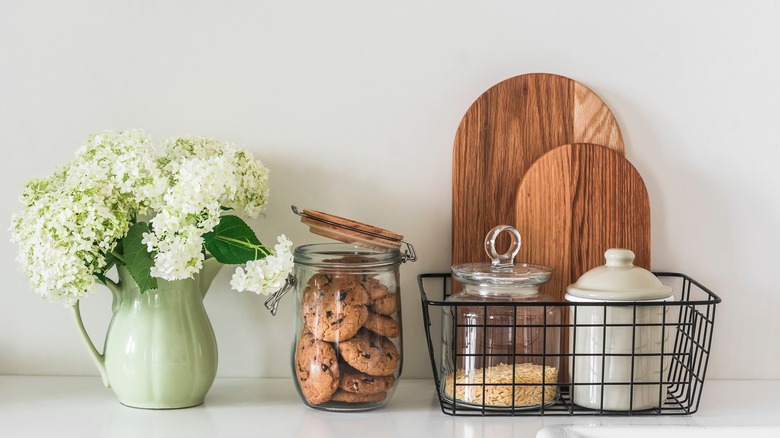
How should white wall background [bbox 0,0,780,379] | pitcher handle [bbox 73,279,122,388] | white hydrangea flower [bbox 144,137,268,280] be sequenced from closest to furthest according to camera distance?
white hydrangea flower [bbox 144,137,268,280]
pitcher handle [bbox 73,279,122,388]
white wall background [bbox 0,0,780,379]

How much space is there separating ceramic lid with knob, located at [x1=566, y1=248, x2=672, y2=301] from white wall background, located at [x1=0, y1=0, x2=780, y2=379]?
0.20m

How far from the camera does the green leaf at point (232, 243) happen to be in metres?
1.00

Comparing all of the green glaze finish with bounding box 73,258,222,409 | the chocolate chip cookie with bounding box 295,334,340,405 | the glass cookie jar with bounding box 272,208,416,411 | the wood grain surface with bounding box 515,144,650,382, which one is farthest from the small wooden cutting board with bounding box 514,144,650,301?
the green glaze finish with bounding box 73,258,222,409

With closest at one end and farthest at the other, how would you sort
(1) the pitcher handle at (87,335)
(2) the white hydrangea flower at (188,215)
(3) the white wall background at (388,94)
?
(2) the white hydrangea flower at (188,215)
(1) the pitcher handle at (87,335)
(3) the white wall background at (388,94)

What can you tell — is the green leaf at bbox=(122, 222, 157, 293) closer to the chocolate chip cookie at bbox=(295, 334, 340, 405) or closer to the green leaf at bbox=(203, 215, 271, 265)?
the green leaf at bbox=(203, 215, 271, 265)

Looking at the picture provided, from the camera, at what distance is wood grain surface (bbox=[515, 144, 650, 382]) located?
3.72ft

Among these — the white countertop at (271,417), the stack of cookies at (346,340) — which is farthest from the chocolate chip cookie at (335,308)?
the white countertop at (271,417)

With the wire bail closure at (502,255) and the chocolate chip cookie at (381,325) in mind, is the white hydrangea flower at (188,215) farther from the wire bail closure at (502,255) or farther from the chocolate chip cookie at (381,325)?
the wire bail closure at (502,255)

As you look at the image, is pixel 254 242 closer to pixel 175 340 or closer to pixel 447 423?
pixel 175 340

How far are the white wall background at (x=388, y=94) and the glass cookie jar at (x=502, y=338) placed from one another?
17cm

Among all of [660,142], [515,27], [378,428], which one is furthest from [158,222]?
[660,142]

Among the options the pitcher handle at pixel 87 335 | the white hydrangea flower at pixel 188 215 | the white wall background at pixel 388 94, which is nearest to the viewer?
the white hydrangea flower at pixel 188 215

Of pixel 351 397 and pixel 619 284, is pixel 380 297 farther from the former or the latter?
pixel 619 284

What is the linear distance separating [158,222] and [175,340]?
18 centimetres
